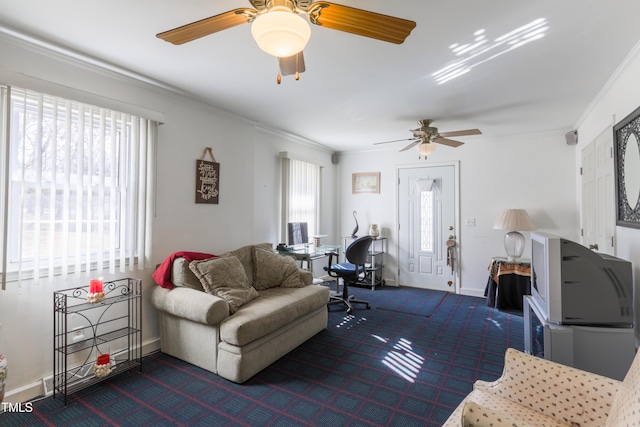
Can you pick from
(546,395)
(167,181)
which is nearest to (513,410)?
(546,395)

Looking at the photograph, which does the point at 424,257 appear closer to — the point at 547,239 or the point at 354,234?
the point at 354,234

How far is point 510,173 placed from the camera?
15.0ft

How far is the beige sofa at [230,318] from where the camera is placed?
7.57 feet

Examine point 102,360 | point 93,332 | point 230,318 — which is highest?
point 230,318

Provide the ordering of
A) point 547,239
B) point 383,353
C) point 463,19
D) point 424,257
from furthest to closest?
point 424,257
point 383,353
point 547,239
point 463,19

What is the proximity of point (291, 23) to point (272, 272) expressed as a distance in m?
2.52

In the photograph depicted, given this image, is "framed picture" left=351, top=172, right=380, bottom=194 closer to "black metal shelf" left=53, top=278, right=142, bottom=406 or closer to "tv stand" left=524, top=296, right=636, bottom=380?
"tv stand" left=524, top=296, right=636, bottom=380

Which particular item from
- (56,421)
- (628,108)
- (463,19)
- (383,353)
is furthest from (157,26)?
(628,108)

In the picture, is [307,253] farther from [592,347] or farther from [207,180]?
[592,347]

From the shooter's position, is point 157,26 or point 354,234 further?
point 354,234

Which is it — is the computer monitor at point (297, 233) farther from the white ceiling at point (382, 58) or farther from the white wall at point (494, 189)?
the white wall at point (494, 189)

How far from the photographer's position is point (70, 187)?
227 centimetres

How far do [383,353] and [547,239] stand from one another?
165 cm

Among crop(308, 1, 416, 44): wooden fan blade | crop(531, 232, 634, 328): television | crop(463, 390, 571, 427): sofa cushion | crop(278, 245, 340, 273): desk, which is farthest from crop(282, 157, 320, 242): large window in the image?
crop(463, 390, 571, 427): sofa cushion
